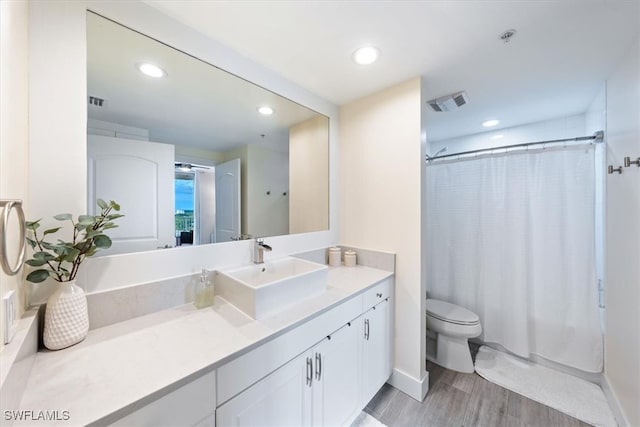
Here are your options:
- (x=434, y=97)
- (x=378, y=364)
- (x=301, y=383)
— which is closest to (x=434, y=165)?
(x=434, y=97)

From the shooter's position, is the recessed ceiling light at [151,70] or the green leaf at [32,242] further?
the recessed ceiling light at [151,70]

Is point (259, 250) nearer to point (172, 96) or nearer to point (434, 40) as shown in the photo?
point (172, 96)

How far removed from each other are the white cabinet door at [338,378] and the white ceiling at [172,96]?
133 cm

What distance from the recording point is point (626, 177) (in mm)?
1328

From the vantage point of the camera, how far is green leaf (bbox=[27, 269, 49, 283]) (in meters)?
0.74

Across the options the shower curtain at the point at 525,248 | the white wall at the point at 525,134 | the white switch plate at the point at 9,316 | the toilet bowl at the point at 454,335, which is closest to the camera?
the white switch plate at the point at 9,316

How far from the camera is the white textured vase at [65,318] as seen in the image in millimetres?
778

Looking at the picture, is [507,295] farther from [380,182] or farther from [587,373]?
[380,182]

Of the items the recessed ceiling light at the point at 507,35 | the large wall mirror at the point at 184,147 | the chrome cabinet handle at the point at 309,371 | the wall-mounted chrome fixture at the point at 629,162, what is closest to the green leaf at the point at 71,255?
the large wall mirror at the point at 184,147

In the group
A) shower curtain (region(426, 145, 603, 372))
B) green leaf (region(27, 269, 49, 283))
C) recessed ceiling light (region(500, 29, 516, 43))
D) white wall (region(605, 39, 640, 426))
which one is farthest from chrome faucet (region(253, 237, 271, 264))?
white wall (region(605, 39, 640, 426))

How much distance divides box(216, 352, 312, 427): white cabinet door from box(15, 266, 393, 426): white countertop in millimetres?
172

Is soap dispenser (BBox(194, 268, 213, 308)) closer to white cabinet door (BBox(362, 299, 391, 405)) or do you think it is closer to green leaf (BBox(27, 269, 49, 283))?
green leaf (BBox(27, 269, 49, 283))

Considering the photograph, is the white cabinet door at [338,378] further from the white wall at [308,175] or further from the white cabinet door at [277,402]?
the white wall at [308,175]

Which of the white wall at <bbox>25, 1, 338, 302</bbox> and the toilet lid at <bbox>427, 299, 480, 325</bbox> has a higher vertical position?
the white wall at <bbox>25, 1, 338, 302</bbox>
